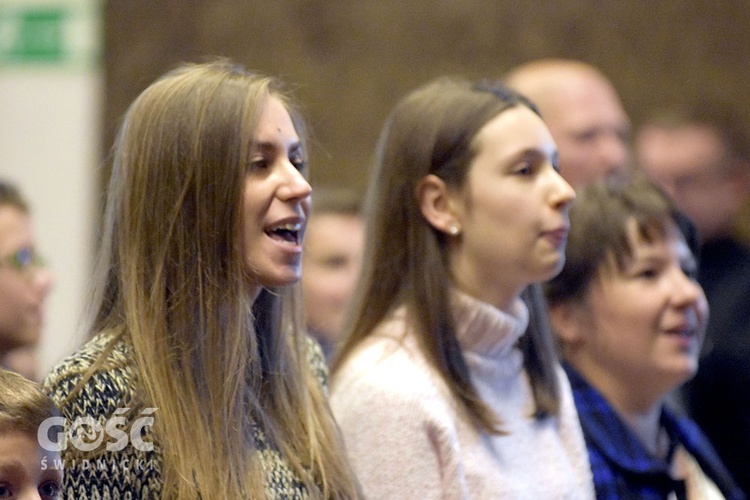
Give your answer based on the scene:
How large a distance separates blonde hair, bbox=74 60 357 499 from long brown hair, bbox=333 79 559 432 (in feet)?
1.52

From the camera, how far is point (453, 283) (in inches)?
87.4

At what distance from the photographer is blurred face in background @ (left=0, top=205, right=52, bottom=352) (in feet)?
8.54

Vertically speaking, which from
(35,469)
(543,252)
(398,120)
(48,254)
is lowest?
(48,254)

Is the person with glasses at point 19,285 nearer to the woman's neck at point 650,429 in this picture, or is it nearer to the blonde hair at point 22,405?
the blonde hair at point 22,405

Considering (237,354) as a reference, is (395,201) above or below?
above

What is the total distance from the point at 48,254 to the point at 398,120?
3.13 metres

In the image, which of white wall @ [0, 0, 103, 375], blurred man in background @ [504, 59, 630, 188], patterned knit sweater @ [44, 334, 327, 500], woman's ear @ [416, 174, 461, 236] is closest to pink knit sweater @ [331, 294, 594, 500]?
woman's ear @ [416, 174, 461, 236]

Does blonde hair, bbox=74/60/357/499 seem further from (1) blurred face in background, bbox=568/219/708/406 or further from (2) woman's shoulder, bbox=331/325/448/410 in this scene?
(1) blurred face in background, bbox=568/219/708/406

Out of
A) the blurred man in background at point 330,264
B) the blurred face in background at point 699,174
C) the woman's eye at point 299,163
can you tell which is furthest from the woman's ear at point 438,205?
the blurred face in background at point 699,174

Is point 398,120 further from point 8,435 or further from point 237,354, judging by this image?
point 8,435

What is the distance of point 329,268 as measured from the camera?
3629 mm

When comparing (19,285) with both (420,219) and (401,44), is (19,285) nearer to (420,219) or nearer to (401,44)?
(420,219)

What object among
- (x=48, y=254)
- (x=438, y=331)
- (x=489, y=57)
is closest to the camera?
(x=438, y=331)

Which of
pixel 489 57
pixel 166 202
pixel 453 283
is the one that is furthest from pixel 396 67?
pixel 166 202
